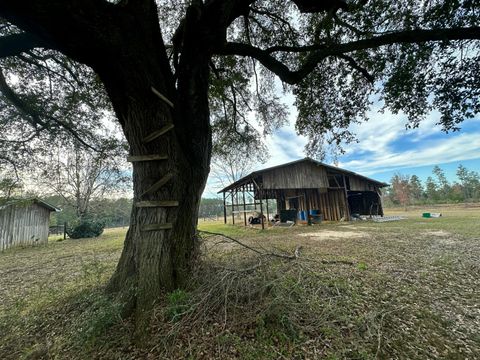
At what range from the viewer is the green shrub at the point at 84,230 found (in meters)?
17.5

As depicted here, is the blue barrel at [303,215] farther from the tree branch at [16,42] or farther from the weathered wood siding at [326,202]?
the tree branch at [16,42]

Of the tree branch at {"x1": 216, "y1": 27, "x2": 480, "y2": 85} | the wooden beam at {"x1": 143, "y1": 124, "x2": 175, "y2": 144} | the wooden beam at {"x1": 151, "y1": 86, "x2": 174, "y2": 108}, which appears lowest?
the wooden beam at {"x1": 143, "y1": 124, "x2": 175, "y2": 144}

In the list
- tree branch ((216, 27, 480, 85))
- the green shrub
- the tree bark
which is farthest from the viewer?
the green shrub

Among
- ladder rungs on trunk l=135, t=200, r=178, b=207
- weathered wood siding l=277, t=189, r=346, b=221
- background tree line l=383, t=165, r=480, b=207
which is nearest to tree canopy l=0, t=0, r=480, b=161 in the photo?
ladder rungs on trunk l=135, t=200, r=178, b=207

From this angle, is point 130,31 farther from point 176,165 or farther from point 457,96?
point 457,96

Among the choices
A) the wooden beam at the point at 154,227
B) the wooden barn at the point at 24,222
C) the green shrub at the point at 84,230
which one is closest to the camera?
the wooden beam at the point at 154,227

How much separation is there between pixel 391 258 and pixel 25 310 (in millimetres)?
7570

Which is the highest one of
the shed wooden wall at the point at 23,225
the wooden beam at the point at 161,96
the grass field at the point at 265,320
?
the wooden beam at the point at 161,96

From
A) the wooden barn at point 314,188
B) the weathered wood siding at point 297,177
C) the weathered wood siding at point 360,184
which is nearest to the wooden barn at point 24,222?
the wooden barn at point 314,188

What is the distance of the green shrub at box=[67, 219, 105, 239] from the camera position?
689 inches

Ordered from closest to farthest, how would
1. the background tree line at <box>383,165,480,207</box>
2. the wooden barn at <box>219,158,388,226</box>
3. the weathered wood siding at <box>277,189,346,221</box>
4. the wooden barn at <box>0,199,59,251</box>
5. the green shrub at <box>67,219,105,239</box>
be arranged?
the wooden barn at <box>0,199,59,251</box>, the wooden barn at <box>219,158,388,226</box>, the green shrub at <box>67,219,105,239</box>, the weathered wood siding at <box>277,189,346,221</box>, the background tree line at <box>383,165,480,207</box>

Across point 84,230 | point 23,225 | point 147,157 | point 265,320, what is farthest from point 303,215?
point 23,225

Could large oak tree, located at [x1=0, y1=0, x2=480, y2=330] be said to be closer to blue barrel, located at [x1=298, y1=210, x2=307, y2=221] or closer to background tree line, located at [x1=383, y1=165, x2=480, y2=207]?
blue barrel, located at [x1=298, y1=210, x2=307, y2=221]

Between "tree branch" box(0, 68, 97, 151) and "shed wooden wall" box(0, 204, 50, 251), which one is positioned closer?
"tree branch" box(0, 68, 97, 151)
